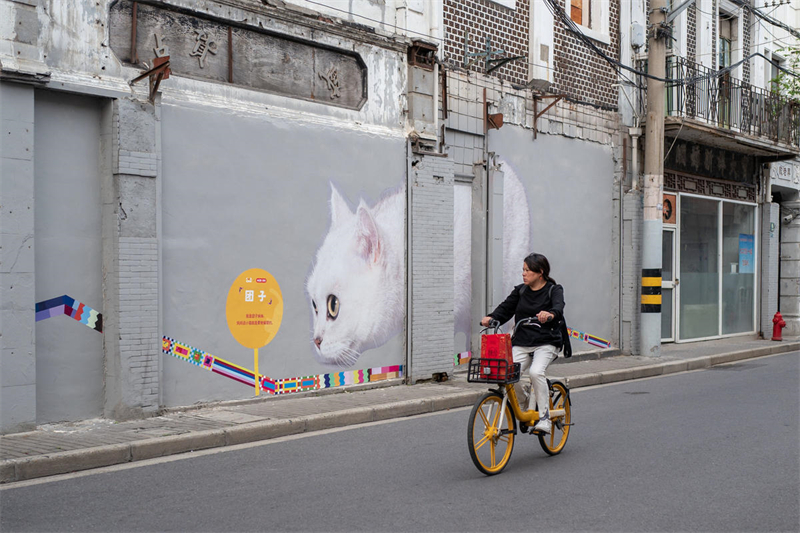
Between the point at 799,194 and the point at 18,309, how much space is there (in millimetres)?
20988

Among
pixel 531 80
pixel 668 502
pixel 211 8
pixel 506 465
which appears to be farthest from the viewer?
pixel 531 80

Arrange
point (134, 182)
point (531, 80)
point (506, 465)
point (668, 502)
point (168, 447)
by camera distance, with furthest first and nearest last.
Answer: point (531, 80) → point (134, 182) → point (168, 447) → point (506, 465) → point (668, 502)

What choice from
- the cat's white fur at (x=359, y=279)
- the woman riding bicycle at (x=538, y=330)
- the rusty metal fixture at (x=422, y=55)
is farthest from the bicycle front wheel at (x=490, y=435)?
the rusty metal fixture at (x=422, y=55)

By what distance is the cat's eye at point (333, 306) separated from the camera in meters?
11.2

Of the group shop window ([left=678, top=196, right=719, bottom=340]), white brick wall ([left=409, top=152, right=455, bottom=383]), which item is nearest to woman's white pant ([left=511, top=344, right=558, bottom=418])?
white brick wall ([left=409, top=152, right=455, bottom=383])

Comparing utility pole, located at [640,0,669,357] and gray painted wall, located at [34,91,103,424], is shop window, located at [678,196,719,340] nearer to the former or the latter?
utility pole, located at [640,0,669,357]

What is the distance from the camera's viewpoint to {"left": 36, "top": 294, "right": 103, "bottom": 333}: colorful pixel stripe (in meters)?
8.40

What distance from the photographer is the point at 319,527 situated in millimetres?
5289

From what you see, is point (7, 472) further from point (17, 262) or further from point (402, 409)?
point (402, 409)

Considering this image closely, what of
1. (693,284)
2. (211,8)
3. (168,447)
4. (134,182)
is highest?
(211,8)

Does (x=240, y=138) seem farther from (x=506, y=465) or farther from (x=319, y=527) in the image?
(x=319, y=527)

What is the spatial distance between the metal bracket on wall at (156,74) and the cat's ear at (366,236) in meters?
3.49

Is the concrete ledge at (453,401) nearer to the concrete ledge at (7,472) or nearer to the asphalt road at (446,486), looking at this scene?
the asphalt road at (446,486)

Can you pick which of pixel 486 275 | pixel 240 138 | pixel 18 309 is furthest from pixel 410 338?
pixel 18 309
